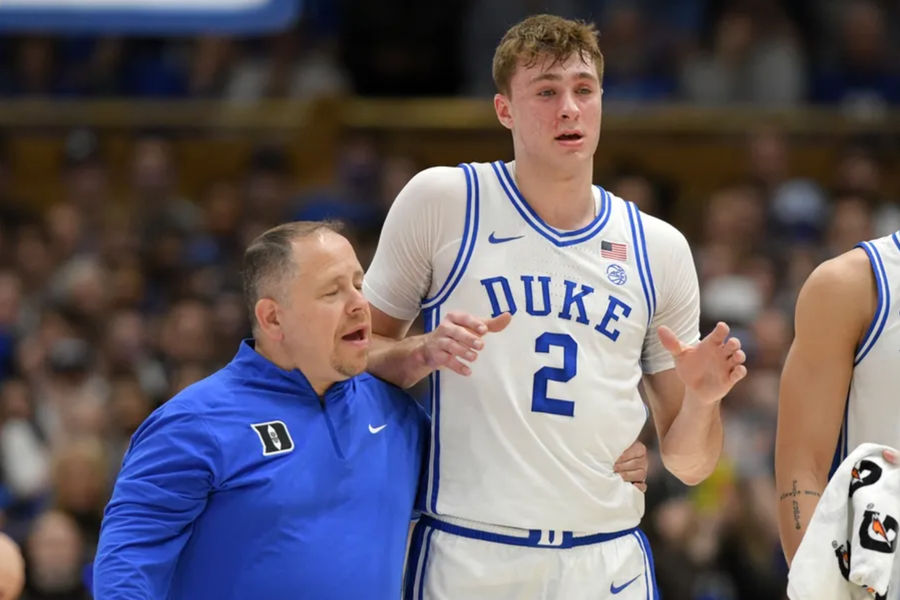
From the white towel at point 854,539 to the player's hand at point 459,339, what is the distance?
108cm

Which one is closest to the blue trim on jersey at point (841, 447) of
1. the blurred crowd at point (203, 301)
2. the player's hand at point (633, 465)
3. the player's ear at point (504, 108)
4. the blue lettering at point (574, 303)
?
the player's hand at point (633, 465)

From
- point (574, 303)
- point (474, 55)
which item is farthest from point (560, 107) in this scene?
point (474, 55)

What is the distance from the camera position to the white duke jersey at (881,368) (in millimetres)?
4434

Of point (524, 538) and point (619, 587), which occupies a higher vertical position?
point (524, 538)

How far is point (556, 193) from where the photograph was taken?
16.2 feet

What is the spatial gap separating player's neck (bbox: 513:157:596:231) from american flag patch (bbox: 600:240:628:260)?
0.10 metres

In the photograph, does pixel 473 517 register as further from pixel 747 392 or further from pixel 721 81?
pixel 721 81

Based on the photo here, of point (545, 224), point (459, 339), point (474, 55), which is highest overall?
point (474, 55)

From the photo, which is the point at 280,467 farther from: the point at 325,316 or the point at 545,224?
the point at 545,224

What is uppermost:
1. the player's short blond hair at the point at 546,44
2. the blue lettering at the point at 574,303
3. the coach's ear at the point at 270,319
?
the player's short blond hair at the point at 546,44

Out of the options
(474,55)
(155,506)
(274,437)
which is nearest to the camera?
(155,506)

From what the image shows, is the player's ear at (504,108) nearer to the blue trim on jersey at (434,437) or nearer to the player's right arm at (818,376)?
the blue trim on jersey at (434,437)

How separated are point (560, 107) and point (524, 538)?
A: 4.43ft

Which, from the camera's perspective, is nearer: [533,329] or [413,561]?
[533,329]
